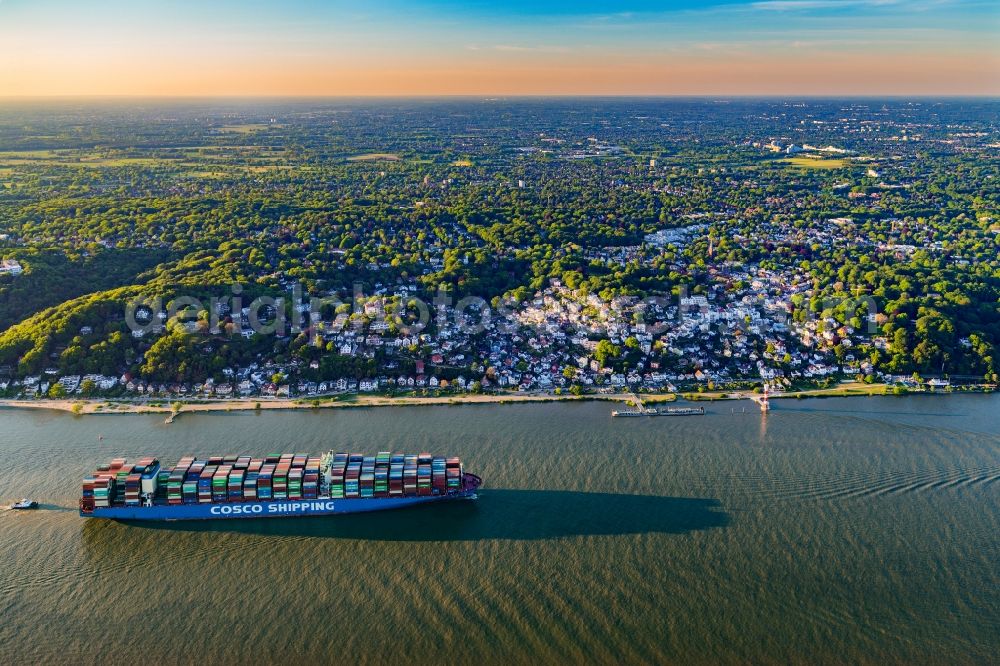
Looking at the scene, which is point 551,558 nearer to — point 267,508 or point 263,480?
point 267,508

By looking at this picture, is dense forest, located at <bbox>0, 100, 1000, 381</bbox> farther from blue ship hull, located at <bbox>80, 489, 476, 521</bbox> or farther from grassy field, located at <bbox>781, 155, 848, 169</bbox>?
blue ship hull, located at <bbox>80, 489, 476, 521</bbox>

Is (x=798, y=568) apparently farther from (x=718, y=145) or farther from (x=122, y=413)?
(x=718, y=145)

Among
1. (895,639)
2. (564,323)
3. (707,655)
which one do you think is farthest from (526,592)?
(564,323)

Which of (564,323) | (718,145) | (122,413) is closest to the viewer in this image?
(122,413)

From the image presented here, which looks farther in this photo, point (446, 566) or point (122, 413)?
point (122, 413)

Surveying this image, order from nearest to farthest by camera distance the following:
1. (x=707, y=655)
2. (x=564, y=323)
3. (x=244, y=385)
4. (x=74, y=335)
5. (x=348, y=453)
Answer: (x=707, y=655) → (x=348, y=453) → (x=244, y=385) → (x=74, y=335) → (x=564, y=323)

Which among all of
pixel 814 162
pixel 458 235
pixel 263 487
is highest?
pixel 814 162

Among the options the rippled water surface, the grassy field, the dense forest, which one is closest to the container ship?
the rippled water surface

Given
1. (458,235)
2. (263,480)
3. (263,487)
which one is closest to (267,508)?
(263,487)
